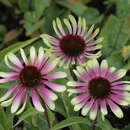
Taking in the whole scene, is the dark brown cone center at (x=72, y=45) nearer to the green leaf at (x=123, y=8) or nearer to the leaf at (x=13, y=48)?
the leaf at (x=13, y=48)

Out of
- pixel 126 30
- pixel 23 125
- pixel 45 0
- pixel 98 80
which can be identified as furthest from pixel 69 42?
pixel 45 0

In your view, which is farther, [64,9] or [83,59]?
[64,9]

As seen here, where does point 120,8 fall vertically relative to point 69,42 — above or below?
above

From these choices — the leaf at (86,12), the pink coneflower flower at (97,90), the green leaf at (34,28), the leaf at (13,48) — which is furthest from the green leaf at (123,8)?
the pink coneflower flower at (97,90)

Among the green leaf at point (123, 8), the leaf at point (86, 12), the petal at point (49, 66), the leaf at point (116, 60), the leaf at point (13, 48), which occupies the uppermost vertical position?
the leaf at point (86, 12)

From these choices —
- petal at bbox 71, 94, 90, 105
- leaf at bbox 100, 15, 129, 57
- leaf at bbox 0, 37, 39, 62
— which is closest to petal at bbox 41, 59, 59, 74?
petal at bbox 71, 94, 90, 105

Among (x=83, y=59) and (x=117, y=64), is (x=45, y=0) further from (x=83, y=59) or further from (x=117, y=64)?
(x=83, y=59)

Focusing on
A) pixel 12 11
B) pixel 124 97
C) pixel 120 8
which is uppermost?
pixel 12 11
